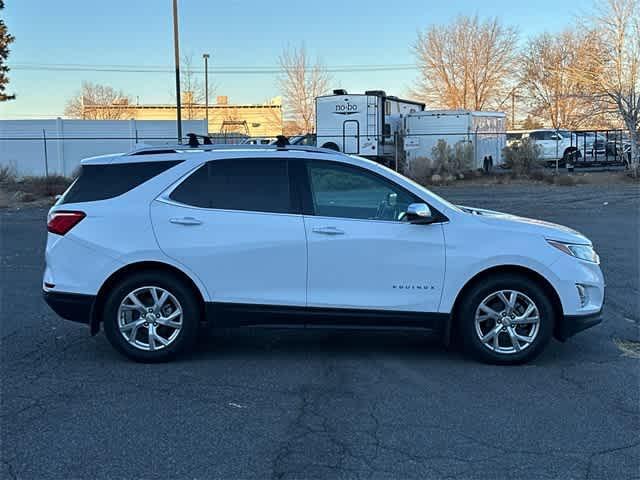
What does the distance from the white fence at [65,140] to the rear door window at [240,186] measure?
31.1m

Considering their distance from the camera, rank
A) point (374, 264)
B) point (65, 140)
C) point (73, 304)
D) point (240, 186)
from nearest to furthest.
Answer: point (374, 264) → point (73, 304) → point (240, 186) → point (65, 140)

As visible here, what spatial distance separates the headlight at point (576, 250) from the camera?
236 inches

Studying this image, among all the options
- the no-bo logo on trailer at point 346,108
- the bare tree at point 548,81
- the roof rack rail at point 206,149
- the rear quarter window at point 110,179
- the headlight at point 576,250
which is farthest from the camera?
the bare tree at point 548,81

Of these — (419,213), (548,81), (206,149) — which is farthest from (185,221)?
(548,81)

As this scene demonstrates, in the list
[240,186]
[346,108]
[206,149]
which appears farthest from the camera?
[346,108]

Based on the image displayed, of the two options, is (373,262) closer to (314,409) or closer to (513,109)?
(314,409)

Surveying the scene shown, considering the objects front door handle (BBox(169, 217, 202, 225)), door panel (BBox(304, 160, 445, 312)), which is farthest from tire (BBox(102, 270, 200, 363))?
door panel (BBox(304, 160, 445, 312))

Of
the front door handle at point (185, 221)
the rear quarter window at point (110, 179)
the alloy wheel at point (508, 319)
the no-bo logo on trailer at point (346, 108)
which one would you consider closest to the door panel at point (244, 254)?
the front door handle at point (185, 221)

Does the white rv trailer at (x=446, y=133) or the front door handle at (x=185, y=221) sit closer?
the front door handle at (x=185, y=221)

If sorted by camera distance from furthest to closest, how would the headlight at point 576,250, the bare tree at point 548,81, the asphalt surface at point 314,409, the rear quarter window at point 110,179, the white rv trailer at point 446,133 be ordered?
1. the bare tree at point 548,81
2. the white rv trailer at point 446,133
3. the rear quarter window at point 110,179
4. the headlight at point 576,250
5. the asphalt surface at point 314,409

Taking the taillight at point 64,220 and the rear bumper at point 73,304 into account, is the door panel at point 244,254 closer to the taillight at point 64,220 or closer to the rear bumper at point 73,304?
the taillight at point 64,220

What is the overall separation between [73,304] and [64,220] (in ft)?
2.32

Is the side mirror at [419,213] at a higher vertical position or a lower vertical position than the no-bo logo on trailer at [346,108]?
lower

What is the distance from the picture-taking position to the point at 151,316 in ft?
19.6
